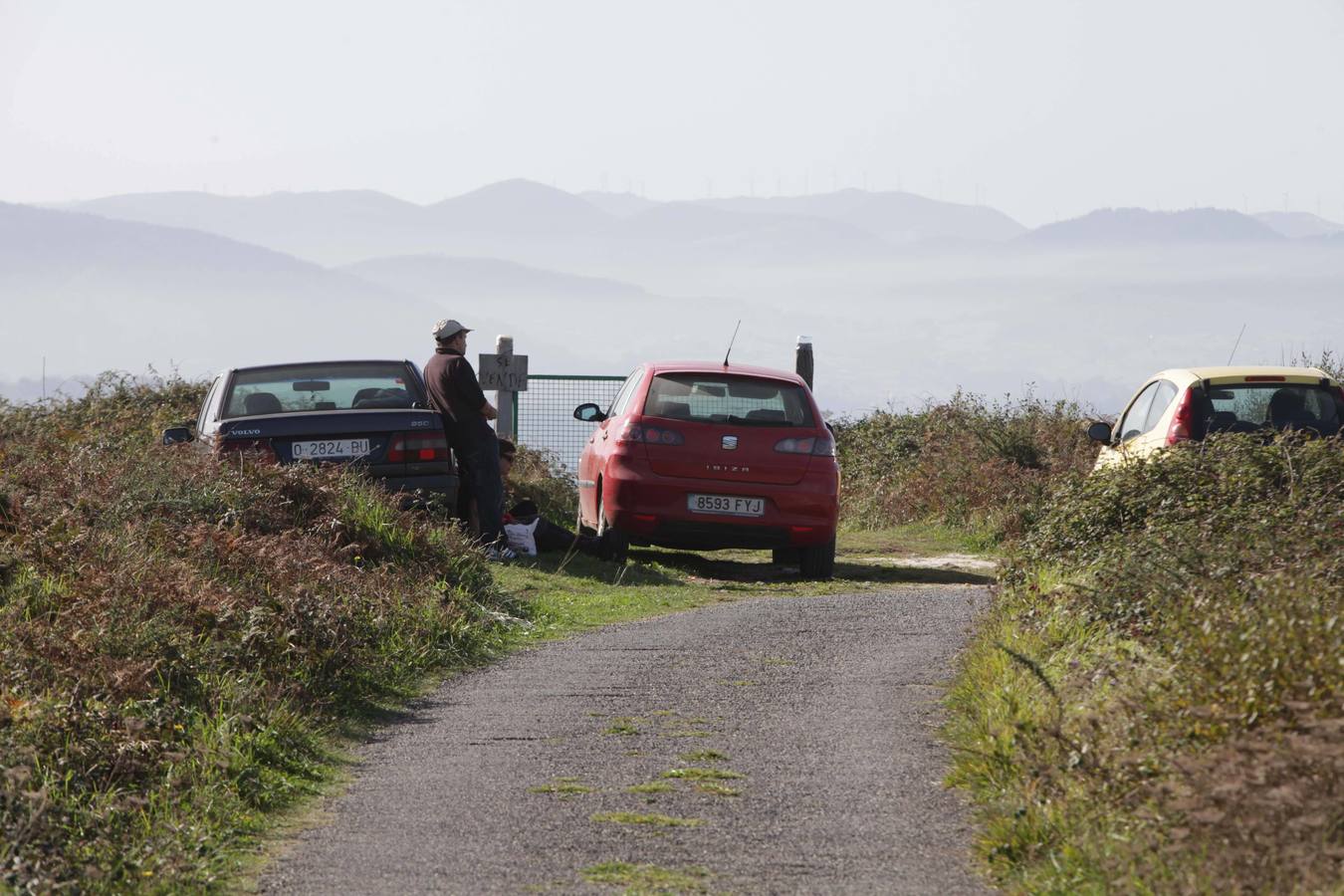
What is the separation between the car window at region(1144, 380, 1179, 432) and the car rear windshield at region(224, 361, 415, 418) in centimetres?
585

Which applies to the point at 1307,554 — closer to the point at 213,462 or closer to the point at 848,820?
the point at 848,820

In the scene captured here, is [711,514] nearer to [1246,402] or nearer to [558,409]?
[1246,402]

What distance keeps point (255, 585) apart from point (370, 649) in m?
0.78

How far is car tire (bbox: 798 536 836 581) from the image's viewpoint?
14.6 metres

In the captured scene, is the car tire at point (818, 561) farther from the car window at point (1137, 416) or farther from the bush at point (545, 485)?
the bush at point (545, 485)

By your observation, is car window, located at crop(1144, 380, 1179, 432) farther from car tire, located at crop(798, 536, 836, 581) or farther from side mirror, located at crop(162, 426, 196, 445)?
side mirror, located at crop(162, 426, 196, 445)

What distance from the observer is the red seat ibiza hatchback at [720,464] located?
14062 mm

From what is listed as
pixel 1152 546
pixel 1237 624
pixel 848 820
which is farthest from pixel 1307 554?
pixel 848 820

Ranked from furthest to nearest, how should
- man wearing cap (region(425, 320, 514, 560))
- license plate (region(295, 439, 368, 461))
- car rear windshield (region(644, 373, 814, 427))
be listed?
car rear windshield (region(644, 373, 814, 427)), man wearing cap (region(425, 320, 514, 560)), license plate (region(295, 439, 368, 461))

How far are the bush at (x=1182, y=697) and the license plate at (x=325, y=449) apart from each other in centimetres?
621

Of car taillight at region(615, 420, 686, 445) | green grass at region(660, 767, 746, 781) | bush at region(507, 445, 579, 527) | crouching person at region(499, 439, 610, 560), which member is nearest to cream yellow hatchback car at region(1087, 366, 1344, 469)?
car taillight at region(615, 420, 686, 445)

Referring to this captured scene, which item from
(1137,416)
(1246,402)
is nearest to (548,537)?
(1137,416)

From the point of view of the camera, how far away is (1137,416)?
1350 cm

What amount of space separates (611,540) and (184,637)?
6.77m
